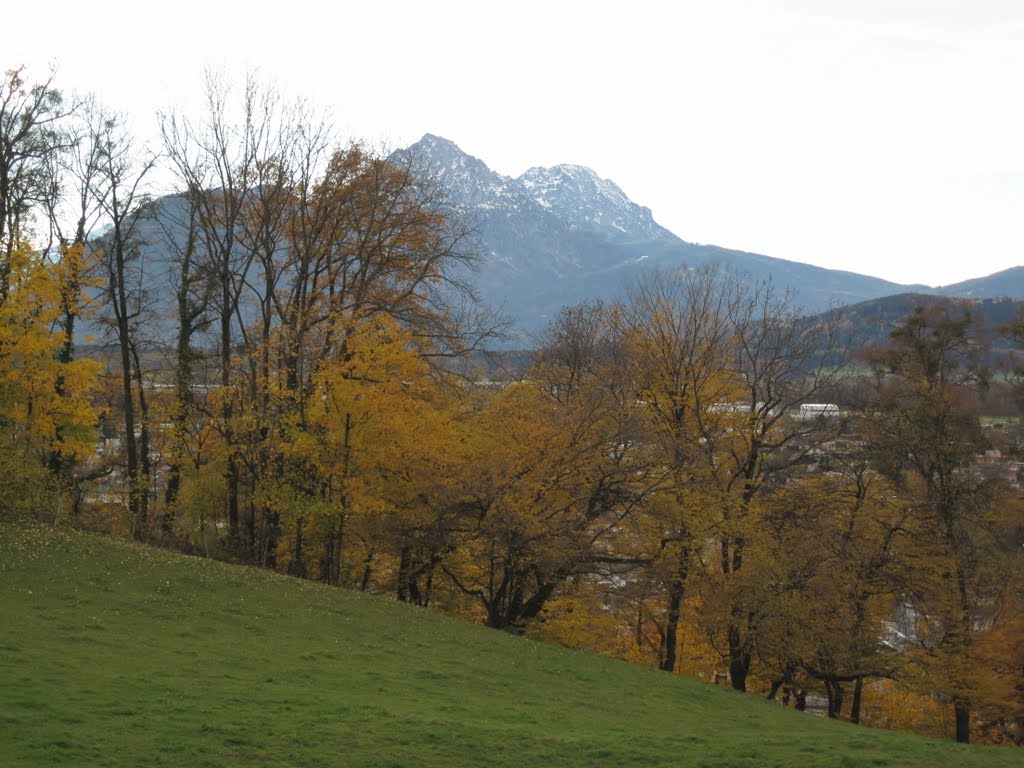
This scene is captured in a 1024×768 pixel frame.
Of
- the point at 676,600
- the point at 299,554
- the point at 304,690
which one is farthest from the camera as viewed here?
the point at 676,600

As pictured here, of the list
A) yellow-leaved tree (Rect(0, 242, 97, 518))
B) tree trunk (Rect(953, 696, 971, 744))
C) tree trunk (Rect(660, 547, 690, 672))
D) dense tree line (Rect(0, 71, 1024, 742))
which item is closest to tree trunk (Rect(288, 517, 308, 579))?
dense tree line (Rect(0, 71, 1024, 742))

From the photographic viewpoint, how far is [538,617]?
3131 cm

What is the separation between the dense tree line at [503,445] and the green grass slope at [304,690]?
4.40m

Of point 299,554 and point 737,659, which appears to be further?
point 737,659

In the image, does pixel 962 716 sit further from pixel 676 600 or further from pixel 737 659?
pixel 676 600

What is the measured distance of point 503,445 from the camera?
28.3 m

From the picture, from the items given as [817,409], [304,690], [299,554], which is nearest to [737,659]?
[299,554]

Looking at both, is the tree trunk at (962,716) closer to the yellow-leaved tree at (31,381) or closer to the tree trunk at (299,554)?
the tree trunk at (299,554)

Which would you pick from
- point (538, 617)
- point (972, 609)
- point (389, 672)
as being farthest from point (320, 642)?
point (972, 609)

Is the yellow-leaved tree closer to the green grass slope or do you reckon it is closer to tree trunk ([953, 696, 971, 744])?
the green grass slope

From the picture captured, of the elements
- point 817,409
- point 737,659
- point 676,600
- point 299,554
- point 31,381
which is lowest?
point 737,659

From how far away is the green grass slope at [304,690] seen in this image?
11797 mm

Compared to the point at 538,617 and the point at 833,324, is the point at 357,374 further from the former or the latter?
the point at 833,324

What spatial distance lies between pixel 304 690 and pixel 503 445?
1395 centimetres
